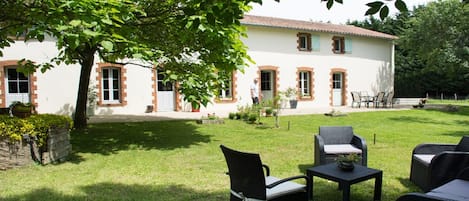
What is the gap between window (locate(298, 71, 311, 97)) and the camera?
17952mm

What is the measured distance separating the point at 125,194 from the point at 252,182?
6.56 feet

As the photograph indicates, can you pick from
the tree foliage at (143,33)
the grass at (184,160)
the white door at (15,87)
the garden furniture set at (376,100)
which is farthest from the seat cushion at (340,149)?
the garden furniture set at (376,100)

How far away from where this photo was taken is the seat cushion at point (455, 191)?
8.70ft

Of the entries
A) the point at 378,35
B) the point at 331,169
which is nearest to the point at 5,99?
the point at 331,169

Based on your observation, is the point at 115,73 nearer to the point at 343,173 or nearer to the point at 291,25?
the point at 291,25

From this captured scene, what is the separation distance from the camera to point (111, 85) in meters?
13.6

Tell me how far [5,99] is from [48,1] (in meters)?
9.37

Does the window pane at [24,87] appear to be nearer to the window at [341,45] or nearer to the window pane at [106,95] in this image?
the window pane at [106,95]

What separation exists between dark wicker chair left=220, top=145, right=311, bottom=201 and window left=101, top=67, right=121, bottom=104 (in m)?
11.6

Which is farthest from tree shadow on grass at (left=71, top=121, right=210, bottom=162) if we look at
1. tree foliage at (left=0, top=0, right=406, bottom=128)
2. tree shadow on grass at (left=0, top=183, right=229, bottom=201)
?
tree shadow on grass at (left=0, top=183, right=229, bottom=201)

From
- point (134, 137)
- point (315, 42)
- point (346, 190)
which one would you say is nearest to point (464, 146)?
point (346, 190)

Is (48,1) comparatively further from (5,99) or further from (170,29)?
(5,99)

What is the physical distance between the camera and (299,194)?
317 cm

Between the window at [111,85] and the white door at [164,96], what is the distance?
1.59m
